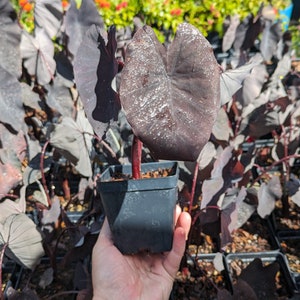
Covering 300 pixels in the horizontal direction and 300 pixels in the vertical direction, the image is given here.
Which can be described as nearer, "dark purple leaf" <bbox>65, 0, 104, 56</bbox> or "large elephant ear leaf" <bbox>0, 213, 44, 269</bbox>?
"large elephant ear leaf" <bbox>0, 213, 44, 269</bbox>

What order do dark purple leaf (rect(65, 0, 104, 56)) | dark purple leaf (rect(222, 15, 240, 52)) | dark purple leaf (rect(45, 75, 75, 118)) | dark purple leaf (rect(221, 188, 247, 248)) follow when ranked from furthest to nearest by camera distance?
dark purple leaf (rect(222, 15, 240, 52)) → dark purple leaf (rect(45, 75, 75, 118)) → dark purple leaf (rect(65, 0, 104, 56)) → dark purple leaf (rect(221, 188, 247, 248))

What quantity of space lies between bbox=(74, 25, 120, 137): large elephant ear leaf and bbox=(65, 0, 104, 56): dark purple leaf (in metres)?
0.62

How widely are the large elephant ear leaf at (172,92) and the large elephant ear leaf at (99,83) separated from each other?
85 mm

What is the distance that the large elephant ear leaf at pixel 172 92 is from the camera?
491 millimetres

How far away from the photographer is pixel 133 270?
885 millimetres

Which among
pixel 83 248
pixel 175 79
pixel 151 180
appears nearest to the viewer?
pixel 175 79

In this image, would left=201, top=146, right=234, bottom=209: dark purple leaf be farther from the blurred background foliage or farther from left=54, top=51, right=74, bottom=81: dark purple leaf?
the blurred background foliage

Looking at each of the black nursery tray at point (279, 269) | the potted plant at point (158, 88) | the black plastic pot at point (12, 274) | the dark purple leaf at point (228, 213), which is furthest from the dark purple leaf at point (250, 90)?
the black plastic pot at point (12, 274)

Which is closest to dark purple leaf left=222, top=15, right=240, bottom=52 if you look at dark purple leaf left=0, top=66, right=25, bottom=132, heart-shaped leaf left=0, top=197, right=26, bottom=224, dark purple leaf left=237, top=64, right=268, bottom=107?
dark purple leaf left=237, top=64, right=268, bottom=107

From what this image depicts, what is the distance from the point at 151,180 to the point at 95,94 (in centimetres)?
22

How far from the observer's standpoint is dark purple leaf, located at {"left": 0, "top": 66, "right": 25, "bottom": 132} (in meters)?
1.09

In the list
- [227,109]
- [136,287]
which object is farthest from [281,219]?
[136,287]

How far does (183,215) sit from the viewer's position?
3.14ft

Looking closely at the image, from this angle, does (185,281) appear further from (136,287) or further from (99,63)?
(99,63)
